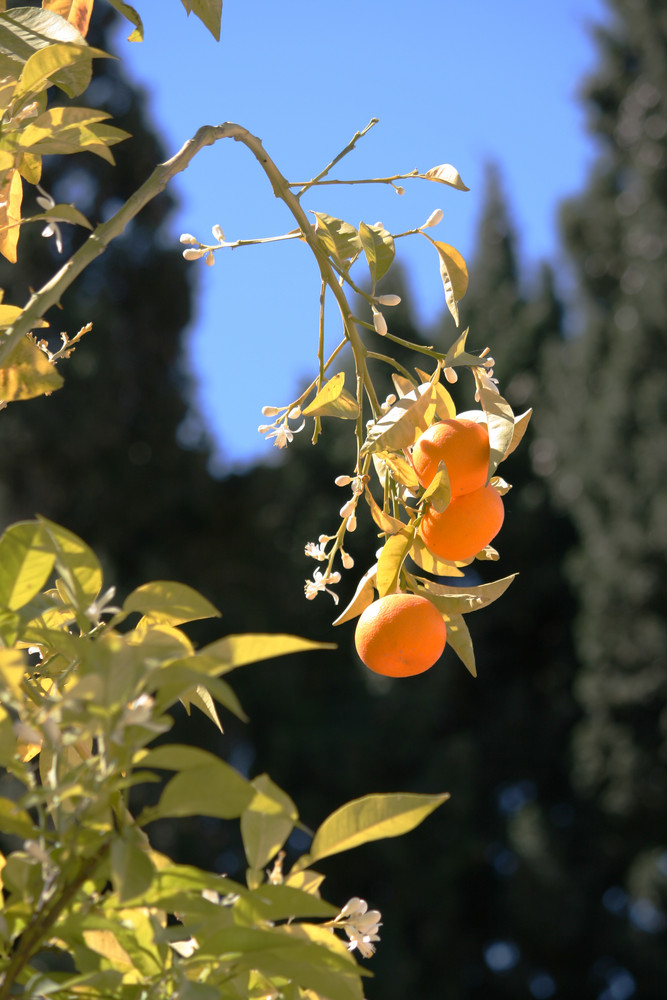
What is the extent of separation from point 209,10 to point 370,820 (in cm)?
37

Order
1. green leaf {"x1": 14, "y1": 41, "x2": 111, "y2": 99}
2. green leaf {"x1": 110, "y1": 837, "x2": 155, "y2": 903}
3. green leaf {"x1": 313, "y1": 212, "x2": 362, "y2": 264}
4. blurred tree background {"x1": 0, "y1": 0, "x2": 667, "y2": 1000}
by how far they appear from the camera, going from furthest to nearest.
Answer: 1. blurred tree background {"x1": 0, "y1": 0, "x2": 667, "y2": 1000}
2. green leaf {"x1": 313, "y1": 212, "x2": 362, "y2": 264}
3. green leaf {"x1": 14, "y1": 41, "x2": 111, "y2": 99}
4. green leaf {"x1": 110, "y1": 837, "x2": 155, "y2": 903}

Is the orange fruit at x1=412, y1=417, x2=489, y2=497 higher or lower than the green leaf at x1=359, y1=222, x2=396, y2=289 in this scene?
lower

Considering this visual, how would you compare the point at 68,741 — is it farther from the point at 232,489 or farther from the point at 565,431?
the point at 565,431

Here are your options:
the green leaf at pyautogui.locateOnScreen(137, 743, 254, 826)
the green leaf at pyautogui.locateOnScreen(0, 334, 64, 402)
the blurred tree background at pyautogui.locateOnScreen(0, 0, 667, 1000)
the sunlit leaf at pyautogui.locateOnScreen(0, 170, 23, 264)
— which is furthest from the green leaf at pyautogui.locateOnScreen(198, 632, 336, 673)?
the blurred tree background at pyautogui.locateOnScreen(0, 0, 667, 1000)

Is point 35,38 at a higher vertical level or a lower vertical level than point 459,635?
higher

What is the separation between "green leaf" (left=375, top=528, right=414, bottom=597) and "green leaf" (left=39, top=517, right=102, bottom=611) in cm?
20

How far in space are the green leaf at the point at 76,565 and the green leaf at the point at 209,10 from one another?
27 centimetres

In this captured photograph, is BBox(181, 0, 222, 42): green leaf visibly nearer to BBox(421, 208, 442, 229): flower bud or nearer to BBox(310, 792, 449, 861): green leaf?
BBox(421, 208, 442, 229): flower bud

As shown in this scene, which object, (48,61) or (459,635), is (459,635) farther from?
(48,61)

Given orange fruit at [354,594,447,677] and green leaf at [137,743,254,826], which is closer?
green leaf at [137,743,254,826]

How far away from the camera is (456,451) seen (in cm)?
47

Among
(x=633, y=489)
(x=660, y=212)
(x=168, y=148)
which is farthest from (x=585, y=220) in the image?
(x=168, y=148)

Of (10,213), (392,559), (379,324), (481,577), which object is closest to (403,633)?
(392,559)

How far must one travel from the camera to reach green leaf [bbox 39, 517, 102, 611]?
30cm
